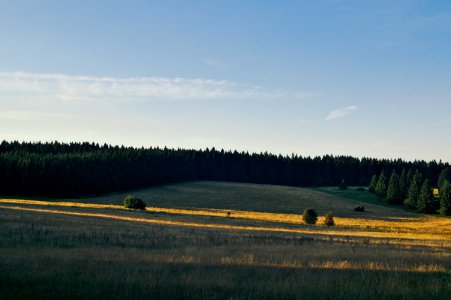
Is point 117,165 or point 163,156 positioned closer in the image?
point 117,165

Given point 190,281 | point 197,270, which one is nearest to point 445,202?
point 197,270

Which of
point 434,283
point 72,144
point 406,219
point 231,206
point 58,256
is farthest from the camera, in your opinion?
point 72,144

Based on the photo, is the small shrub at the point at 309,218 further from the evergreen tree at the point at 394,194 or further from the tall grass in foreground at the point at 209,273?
the evergreen tree at the point at 394,194

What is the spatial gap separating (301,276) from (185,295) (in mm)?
4507

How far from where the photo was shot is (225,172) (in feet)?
505

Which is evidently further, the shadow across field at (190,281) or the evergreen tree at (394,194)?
the evergreen tree at (394,194)

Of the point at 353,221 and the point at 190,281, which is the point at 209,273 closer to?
the point at 190,281

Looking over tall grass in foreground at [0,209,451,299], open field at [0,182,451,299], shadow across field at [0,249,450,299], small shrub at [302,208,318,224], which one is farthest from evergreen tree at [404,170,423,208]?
shadow across field at [0,249,450,299]

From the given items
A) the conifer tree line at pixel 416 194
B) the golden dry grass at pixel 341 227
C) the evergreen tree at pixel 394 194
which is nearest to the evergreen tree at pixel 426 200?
the conifer tree line at pixel 416 194

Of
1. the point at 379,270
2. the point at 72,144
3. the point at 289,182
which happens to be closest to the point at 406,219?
the point at 379,270

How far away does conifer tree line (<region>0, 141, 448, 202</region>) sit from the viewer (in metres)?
95.4

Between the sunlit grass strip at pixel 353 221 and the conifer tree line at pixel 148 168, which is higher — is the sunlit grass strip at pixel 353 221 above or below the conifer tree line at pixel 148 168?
below

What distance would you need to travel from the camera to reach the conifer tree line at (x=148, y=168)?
9538cm

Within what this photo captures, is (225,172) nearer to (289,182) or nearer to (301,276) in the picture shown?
(289,182)
